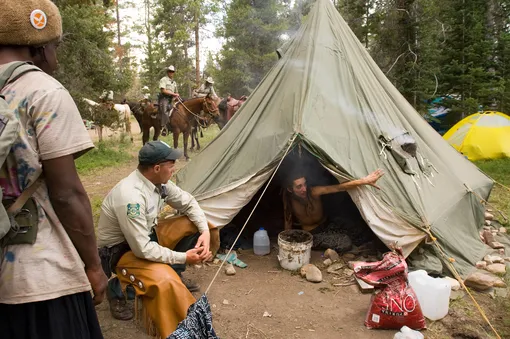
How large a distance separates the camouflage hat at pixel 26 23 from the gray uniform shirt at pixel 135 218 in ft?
5.01

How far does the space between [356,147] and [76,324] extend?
315 cm

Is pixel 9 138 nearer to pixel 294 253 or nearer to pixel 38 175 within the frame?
pixel 38 175

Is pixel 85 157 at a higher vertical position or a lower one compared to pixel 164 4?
lower

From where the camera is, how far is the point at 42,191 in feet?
4.31

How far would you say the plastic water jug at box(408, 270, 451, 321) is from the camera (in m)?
2.96

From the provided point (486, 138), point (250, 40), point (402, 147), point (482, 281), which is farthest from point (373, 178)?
point (250, 40)

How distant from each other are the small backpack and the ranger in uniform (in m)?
1.40

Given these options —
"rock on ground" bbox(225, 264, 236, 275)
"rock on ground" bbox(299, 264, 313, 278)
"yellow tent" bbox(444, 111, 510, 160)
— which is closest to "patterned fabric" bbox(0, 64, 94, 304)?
"rock on ground" bbox(225, 264, 236, 275)

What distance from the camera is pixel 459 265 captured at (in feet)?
11.7

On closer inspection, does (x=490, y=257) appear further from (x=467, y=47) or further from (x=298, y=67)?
(x=467, y=47)

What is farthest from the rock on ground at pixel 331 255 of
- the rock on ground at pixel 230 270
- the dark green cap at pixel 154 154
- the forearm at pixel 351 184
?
the dark green cap at pixel 154 154

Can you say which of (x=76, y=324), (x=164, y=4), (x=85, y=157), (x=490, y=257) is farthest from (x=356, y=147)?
(x=164, y=4)

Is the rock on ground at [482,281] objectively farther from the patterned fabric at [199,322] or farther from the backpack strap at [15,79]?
the backpack strap at [15,79]

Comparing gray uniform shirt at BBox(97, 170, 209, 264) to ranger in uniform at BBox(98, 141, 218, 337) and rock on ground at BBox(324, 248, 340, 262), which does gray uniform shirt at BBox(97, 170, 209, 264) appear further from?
rock on ground at BBox(324, 248, 340, 262)
